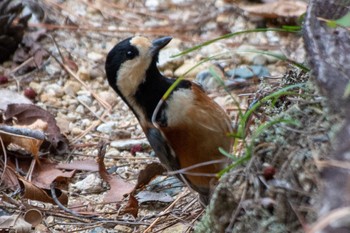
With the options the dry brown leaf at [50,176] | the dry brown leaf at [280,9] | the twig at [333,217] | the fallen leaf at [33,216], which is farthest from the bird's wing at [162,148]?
the dry brown leaf at [280,9]

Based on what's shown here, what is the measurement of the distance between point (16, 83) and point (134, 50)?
1.62 metres

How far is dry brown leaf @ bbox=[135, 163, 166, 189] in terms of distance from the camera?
3.64 m

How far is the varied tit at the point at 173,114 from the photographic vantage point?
10.7 feet

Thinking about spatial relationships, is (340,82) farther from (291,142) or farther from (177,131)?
(177,131)

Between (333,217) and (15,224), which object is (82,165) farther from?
(333,217)

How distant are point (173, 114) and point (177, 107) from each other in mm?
32

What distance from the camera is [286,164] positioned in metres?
2.25

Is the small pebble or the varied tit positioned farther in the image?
the small pebble

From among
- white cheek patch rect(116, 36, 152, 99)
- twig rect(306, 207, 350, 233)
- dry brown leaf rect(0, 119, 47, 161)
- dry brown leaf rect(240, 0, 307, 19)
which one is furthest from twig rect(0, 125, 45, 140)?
twig rect(306, 207, 350, 233)

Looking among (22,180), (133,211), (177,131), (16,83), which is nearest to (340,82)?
(177,131)

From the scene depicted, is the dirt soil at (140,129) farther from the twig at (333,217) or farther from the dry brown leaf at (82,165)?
the twig at (333,217)

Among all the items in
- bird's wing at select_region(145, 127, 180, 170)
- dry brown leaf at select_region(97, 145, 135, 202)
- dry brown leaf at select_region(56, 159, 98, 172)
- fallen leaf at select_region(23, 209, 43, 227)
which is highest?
bird's wing at select_region(145, 127, 180, 170)

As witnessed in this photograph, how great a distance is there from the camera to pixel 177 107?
3281 millimetres

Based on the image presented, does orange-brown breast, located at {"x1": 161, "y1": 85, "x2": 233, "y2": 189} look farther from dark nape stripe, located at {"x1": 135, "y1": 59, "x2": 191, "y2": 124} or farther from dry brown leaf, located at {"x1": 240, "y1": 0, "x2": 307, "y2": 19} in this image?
dry brown leaf, located at {"x1": 240, "y1": 0, "x2": 307, "y2": 19}
